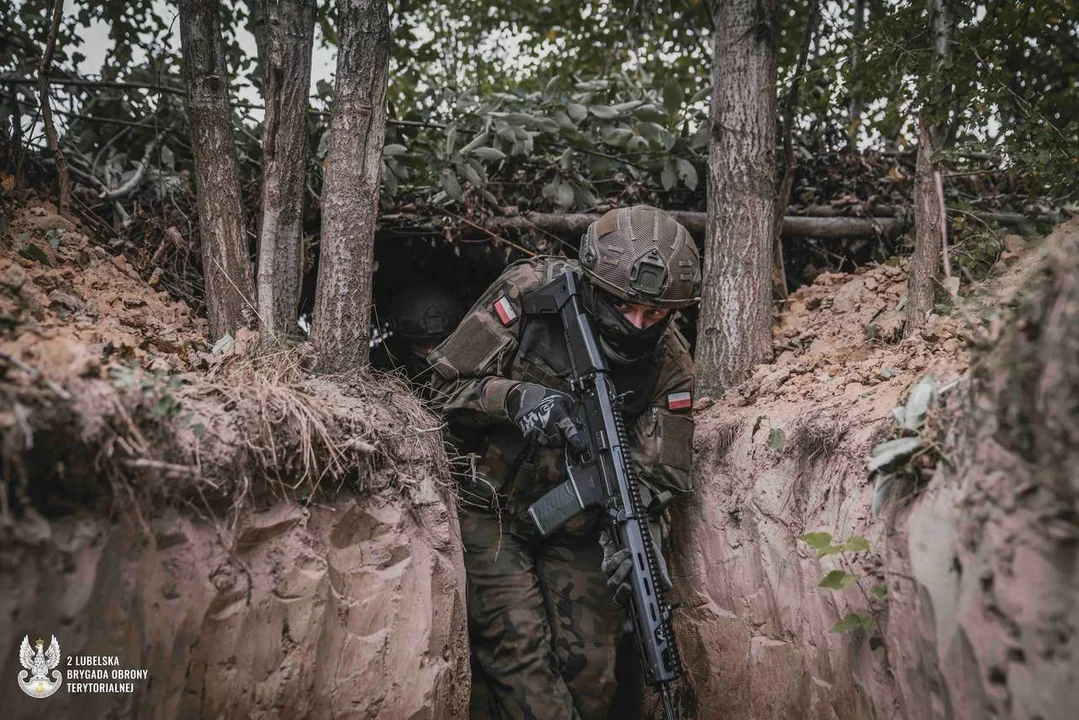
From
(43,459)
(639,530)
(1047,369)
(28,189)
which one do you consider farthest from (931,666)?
(28,189)

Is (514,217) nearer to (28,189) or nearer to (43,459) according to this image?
(28,189)

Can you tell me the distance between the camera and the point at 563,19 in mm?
8227

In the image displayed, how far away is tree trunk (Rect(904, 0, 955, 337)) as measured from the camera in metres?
3.95

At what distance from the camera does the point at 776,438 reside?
12.5 ft

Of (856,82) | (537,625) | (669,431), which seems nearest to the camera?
(537,625)

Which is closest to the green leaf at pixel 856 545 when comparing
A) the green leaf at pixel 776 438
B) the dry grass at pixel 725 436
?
the green leaf at pixel 776 438

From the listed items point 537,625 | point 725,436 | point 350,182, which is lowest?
point 537,625

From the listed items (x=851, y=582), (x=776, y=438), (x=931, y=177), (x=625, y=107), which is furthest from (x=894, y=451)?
(x=625, y=107)

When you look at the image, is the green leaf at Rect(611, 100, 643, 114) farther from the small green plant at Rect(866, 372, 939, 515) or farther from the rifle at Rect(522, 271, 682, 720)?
the small green plant at Rect(866, 372, 939, 515)

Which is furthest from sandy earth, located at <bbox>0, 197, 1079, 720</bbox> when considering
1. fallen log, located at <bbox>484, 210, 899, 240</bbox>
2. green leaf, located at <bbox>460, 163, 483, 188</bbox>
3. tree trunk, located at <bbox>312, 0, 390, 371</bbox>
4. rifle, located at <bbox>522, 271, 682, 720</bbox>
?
green leaf, located at <bbox>460, 163, 483, 188</bbox>

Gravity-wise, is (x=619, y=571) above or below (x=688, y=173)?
below

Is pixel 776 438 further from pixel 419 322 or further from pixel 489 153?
pixel 419 322

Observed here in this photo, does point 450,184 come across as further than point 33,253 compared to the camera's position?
Yes

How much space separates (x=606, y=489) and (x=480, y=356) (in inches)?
35.9
